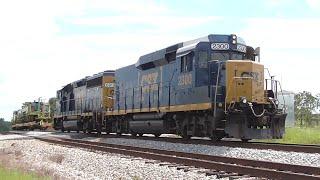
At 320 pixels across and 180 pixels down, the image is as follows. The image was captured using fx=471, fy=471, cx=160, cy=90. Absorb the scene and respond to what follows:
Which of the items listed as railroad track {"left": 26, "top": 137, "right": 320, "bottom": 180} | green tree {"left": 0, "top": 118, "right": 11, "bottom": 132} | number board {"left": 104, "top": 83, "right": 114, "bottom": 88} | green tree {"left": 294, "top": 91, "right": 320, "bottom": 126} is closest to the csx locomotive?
railroad track {"left": 26, "top": 137, "right": 320, "bottom": 180}

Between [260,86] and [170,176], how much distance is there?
7.87 m

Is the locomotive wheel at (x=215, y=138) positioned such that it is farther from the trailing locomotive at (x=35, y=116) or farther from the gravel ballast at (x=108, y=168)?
the trailing locomotive at (x=35, y=116)

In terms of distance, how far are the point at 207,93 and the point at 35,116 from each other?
38752mm

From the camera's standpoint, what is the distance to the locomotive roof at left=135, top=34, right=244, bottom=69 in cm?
1700

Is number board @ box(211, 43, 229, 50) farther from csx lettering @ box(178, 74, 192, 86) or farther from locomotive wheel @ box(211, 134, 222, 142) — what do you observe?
locomotive wheel @ box(211, 134, 222, 142)

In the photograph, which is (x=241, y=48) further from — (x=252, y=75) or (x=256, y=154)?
(x=256, y=154)

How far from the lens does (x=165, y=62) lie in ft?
64.7

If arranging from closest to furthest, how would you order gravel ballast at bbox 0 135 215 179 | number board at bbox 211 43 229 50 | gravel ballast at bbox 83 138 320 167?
gravel ballast at bbox 0 135 215 179, gravel ballast at bbox 83 138 320 167, number board at bbox 211 43 229 50

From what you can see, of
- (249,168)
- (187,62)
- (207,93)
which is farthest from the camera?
(187,62)

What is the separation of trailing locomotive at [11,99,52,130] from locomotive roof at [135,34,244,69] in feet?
96.2

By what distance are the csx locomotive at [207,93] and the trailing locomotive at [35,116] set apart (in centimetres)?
2872

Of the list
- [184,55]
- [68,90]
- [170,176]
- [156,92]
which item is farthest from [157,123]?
[68,90]

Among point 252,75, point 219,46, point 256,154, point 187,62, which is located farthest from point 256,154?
point 187,62

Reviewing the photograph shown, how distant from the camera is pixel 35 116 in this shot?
51406 mm
